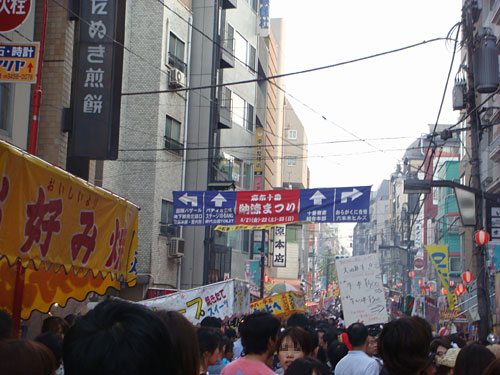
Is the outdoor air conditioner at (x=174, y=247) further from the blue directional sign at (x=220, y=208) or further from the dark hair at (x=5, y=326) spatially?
the dark hair at (x=5, y=326)

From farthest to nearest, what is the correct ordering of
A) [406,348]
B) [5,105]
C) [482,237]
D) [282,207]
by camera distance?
[282,207]
[482,237]
[5,105]
[406,348]

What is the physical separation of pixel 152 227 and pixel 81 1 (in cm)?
1431

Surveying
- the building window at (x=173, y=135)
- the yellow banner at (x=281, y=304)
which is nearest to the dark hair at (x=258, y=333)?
the yellow banner at (x=281, y=304)

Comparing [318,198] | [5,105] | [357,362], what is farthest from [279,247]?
[357,362]

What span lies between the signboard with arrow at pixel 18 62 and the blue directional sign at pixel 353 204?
10767 mm

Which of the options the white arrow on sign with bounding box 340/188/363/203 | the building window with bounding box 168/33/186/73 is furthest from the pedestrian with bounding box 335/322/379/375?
the building window with bounding box 168/33/186/73

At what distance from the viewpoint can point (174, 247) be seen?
29.4 metres

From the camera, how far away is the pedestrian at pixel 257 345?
5.05 metres

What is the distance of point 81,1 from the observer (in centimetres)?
1501

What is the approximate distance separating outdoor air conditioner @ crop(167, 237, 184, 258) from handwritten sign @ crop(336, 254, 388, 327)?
1631cm

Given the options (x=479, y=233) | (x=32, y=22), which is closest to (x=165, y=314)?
(x=32, y=22)

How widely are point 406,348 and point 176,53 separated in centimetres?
2790

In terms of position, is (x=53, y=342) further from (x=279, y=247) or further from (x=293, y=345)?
(x=279, y=247)

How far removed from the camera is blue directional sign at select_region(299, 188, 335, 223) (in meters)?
19.7
